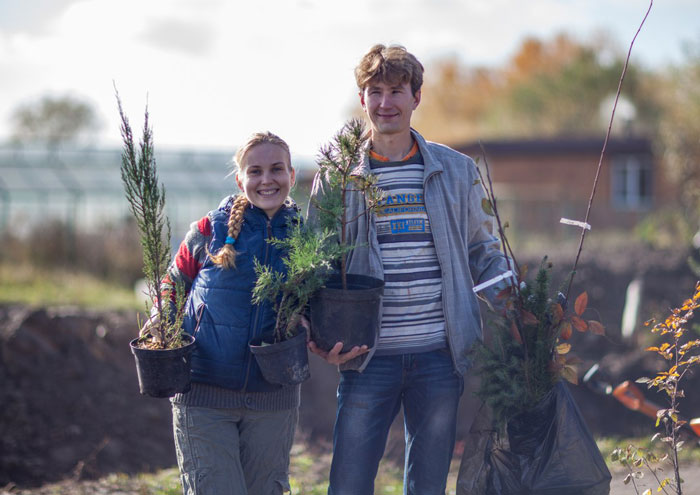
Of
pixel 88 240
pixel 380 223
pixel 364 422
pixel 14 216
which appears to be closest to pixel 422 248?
pixel 380 223

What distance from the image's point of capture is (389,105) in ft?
9.12

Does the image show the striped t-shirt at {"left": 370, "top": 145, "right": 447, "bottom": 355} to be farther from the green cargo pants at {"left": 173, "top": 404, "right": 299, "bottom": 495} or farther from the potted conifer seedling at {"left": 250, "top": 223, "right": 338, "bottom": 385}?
the green cargo pants at {"left": 173, "top": 404, "right": 299, "bottom": 495}

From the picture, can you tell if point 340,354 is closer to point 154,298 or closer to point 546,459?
point 154,298

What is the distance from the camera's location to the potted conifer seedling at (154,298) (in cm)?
258

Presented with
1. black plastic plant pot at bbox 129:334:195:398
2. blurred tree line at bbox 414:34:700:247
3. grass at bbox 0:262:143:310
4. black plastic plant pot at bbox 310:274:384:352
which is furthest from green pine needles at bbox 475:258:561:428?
grass at bbox 0:262:143:310

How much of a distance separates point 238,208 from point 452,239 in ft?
2.82

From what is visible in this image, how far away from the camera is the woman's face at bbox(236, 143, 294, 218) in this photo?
2.79 metres

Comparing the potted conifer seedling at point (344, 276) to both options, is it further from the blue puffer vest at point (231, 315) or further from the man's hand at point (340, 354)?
the blue puffer vest at point (231, 315)

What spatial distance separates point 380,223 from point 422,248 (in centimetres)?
19

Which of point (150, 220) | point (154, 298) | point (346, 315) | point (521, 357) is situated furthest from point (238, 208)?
point (521, 357)

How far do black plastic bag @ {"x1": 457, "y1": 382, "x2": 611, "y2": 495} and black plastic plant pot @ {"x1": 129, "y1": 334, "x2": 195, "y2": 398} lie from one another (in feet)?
3.87

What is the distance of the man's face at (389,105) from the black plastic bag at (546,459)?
1.20 meters

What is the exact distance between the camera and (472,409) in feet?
21.5

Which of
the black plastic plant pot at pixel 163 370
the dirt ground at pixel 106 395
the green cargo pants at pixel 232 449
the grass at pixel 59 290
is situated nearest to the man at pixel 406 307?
the green cargo pants at pixel 232 449
